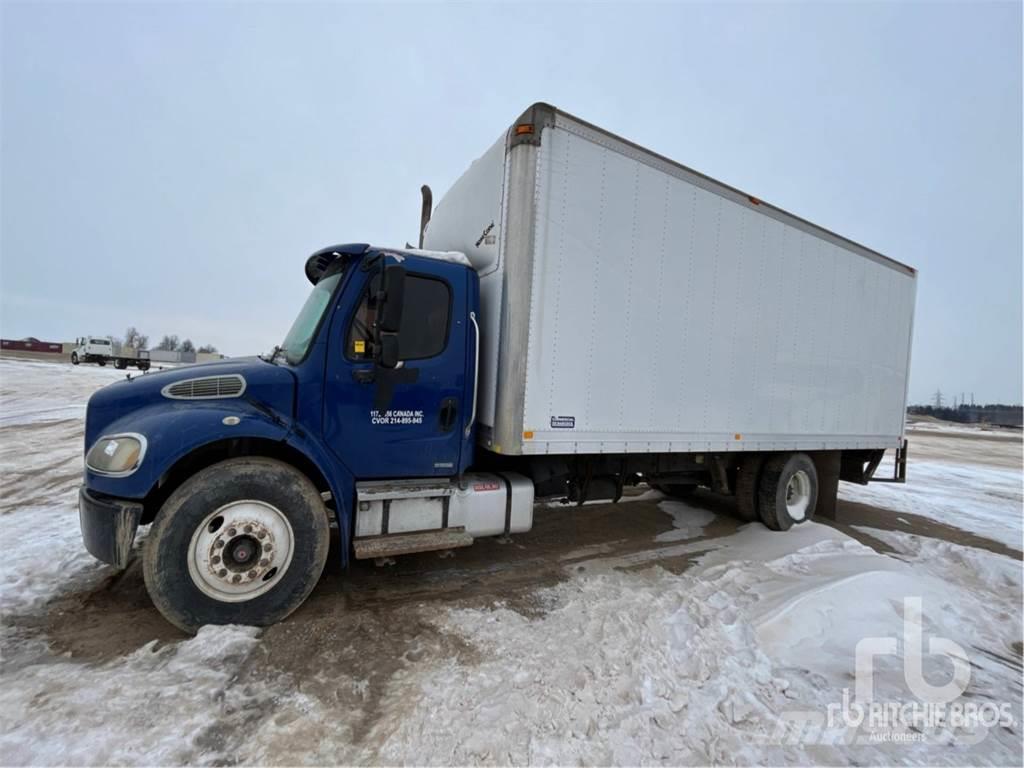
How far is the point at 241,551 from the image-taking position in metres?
3.22

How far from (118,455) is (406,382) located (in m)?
1.93

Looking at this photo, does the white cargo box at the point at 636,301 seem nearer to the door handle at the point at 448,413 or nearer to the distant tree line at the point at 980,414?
the door handle at the point at 448,413

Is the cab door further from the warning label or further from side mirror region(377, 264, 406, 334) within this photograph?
side mirror region(377, 264, 406, 334)

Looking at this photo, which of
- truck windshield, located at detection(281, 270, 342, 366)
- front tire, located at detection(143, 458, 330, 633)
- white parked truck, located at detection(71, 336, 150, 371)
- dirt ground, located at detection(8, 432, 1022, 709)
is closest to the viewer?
dirt ground, located at detection(8, 432, 1022, 709)

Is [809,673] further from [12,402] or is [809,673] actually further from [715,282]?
[12,402]

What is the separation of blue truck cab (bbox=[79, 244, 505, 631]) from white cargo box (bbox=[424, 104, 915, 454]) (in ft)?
1.71

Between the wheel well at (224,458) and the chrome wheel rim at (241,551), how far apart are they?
41cm

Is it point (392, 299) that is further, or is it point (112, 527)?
point (392, 299)

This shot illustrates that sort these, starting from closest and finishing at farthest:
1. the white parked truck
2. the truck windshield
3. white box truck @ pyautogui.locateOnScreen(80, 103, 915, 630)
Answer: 1. white box truck @ pyautogui.locateOnScreen(80, 103, 915, 630)
2. the truck windshield
3. the white parked truck

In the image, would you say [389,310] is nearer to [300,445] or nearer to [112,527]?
[300,445]

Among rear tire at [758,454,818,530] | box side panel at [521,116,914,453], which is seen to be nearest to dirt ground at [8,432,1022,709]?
rear tire at [758,454,818,530]

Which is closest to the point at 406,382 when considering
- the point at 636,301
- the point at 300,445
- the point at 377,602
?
the point at 300,445

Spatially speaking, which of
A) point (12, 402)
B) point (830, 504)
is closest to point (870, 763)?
point (830, 504)

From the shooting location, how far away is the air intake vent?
11.1ft
